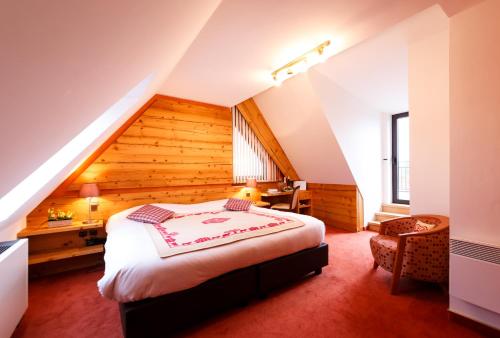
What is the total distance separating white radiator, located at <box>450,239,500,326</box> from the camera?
165cm

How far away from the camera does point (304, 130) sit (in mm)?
4367

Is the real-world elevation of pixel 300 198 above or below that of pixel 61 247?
above

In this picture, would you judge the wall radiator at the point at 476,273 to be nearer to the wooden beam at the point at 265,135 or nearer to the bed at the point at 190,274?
the bed at the point at 190,274

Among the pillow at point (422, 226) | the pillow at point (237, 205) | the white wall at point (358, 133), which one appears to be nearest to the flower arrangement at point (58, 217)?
the pillow at point (237, 205)

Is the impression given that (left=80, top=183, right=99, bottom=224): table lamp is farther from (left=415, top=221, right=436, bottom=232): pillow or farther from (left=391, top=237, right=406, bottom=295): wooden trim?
(left=415, top=221, right=436, bottom=232): pillow

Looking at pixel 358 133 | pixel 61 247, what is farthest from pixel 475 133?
pixel 61 247

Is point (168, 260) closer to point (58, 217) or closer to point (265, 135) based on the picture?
point (58, 217)

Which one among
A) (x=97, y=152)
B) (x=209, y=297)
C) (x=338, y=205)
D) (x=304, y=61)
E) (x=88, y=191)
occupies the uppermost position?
(x=304, y=61)

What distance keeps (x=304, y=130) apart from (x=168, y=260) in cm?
339

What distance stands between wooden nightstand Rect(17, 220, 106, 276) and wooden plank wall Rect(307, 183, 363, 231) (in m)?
4.22

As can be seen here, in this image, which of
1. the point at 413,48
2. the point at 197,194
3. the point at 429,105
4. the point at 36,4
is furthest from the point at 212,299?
the point at 413,48

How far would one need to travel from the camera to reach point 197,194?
13.7 feet

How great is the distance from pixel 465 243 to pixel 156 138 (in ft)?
13.0

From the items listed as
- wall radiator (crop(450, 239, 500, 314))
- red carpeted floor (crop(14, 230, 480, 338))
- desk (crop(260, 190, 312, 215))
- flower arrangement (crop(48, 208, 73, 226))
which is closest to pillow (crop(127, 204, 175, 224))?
flower arrangement (crop(48, 208, 73, 226))
